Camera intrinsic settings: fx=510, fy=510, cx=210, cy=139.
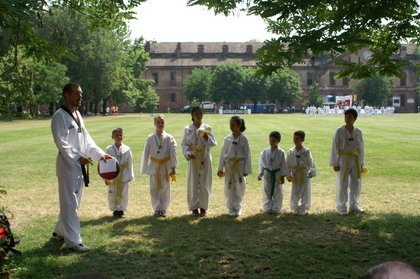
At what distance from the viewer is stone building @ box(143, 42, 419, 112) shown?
334ft

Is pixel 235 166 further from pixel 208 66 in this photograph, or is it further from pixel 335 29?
pixel 208 66

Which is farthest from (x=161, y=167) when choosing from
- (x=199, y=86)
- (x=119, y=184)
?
(x=199, y=86)

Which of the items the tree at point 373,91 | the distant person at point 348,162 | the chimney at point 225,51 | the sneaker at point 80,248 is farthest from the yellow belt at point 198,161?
the chimney at point 225,51

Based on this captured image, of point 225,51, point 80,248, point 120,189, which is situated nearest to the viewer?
point 80,248

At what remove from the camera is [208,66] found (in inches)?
4181

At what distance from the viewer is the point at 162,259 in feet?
21.6

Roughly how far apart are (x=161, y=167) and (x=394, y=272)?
791cm

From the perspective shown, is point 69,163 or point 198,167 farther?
point 198,167

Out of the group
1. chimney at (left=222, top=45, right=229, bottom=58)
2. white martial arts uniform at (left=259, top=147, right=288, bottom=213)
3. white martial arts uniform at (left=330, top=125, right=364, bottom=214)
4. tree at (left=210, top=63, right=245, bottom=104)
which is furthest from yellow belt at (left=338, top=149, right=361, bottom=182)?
chimney at (left=222, top=45, right=229, bottom=58)

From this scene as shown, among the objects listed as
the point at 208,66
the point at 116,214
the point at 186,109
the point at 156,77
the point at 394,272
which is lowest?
the point at 116,214

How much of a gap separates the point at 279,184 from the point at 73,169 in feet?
13.5

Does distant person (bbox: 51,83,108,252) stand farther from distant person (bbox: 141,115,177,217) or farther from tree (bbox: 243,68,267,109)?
tree (bbox: 243,68,267,109)

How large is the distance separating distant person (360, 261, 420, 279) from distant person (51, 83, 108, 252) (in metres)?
5.67

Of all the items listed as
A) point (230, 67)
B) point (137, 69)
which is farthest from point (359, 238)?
point (230, 67)
